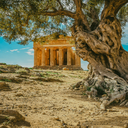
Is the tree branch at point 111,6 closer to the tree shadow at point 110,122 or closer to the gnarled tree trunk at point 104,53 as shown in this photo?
the gnarled tree trunk at point 104,53

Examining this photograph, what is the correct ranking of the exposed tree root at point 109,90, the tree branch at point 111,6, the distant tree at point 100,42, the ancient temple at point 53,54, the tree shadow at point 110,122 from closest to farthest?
the tree shadow at point 110,122, the exposed tree root at point 109,90, the distant tree at point 100,42, the tree branch at point 111,6, the ancient temple at point 53,54

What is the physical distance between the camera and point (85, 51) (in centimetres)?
646

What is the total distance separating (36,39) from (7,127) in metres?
8.89

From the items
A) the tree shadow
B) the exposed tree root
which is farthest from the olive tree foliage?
the tree shadow

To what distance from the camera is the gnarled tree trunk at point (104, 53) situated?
18.2 ft

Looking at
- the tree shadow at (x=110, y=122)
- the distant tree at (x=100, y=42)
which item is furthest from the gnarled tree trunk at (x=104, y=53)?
the tree shadow at (x=110, y=122)

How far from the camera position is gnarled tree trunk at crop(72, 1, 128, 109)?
555cm

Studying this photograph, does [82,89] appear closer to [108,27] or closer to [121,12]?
[108,27]

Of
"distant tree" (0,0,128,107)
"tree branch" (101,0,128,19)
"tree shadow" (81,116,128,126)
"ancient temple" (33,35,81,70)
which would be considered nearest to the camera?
"tree shadow" (81,116,128,126)

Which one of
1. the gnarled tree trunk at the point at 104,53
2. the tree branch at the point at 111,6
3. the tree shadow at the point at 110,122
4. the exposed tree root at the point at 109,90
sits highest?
the tree branch at the point at 111,6

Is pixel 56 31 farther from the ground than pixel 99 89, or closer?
farther from the ground

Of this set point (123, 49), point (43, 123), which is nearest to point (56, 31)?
point (123, 49)

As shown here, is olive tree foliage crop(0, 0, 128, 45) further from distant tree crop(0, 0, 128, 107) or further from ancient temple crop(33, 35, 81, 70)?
ancient temple crop(33, 35, 81, 70)

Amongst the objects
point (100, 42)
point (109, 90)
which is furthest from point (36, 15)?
point (109, 90)
